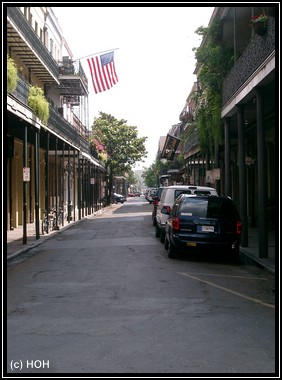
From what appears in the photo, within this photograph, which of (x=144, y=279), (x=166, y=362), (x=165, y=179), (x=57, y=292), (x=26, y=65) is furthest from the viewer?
(x=165, y=179)

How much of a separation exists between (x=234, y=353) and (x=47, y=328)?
8.23 ft

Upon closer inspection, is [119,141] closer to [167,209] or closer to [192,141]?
[192,141]

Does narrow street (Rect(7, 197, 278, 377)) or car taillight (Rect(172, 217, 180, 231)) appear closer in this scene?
narrow street (Rect(7, 197, 278, 377))

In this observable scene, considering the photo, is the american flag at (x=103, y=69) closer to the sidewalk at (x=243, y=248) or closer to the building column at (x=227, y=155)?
the sidewalk at (x=243, y=248)

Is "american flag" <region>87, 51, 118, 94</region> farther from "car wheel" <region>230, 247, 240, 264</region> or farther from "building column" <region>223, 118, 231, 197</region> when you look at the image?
"car wheel" <region>230, 247, 240, 264</region>

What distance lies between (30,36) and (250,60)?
1223cm

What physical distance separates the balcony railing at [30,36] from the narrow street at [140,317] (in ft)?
38.0

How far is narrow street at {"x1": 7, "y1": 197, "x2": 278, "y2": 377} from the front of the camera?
5254 millimetres

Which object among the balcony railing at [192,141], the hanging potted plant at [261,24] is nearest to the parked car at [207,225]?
the hanging potted plant at [261,24]

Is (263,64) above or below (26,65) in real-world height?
below

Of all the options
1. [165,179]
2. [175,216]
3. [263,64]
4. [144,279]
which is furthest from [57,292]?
[165,179]

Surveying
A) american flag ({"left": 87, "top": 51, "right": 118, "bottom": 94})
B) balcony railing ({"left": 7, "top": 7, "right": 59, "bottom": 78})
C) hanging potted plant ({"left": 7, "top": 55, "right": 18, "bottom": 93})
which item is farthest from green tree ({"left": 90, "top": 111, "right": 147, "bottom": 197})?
hanging potted plant ({"left": 7, "top": 55, "right": 18, "bottom": 93})

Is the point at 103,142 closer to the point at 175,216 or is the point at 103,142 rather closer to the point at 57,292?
the point at 175,216

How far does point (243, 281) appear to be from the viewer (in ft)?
34.1
